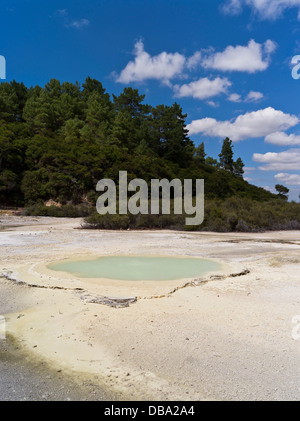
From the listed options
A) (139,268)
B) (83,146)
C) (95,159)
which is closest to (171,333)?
(139,268)

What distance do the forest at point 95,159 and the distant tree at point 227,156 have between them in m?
9.57

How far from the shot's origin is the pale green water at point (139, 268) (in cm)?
634

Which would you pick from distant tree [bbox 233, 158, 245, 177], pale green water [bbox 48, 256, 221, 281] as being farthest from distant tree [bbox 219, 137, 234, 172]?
pale green water [bbox 48, 256, 221, 281]

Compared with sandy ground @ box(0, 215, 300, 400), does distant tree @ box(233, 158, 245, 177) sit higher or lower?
higher

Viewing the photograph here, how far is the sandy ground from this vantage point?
267 centimetres

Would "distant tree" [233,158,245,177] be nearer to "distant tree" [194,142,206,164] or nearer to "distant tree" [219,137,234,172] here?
"distant tree" [219,137,234,172]

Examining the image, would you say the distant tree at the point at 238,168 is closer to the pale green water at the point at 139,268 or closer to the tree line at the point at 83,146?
the tree line at the point at 83,146

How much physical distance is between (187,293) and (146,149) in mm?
38036

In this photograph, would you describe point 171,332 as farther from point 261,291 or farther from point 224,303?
point 261,291

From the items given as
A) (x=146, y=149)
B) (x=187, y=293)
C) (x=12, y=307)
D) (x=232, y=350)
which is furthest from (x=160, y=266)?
(x=146, y=149)

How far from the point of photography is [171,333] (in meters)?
3.60

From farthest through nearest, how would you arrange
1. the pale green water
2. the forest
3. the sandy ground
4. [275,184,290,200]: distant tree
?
[275,184,290,200]: distant tree
the forest
the pale green water
the sandy ground

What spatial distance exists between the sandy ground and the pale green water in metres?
0.47

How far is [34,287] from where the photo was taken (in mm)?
5426
